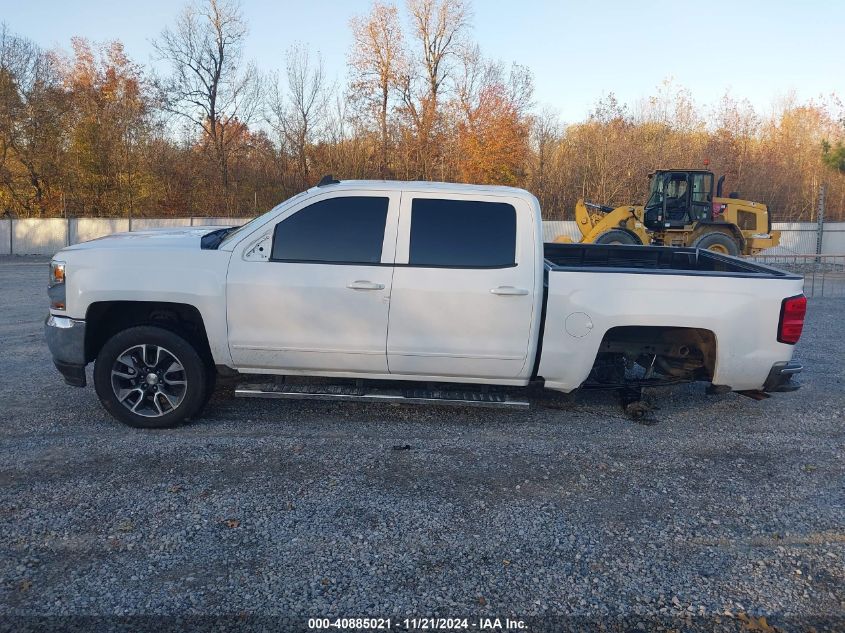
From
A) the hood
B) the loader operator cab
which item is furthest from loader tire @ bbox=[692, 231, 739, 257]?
the hood

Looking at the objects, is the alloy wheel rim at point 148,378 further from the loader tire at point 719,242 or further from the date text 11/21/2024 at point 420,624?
the loader tire at point 719,242

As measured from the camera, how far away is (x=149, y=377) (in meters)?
5.00

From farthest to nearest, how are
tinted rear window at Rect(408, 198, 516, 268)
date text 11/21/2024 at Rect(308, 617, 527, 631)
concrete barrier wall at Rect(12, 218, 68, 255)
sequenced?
concrete barrier wall at Rect(12, 218, 68, 255), tinted rear window at Rect(408, 198, 516, 268), date text 11/21/2024 at Rect(308, 617, 527, 631)

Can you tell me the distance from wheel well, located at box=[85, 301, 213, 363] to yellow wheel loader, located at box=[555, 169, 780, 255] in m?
14.1

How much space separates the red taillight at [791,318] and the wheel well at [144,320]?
4598 mm

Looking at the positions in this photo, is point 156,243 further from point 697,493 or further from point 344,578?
point 697,493

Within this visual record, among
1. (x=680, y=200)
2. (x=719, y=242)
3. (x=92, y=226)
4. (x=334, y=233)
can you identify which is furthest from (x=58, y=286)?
(x=92, y=226)

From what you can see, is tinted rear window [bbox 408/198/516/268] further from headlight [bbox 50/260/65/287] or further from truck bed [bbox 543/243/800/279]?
headlight [bbox 50/260/65/287]

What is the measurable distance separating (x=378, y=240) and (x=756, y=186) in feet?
132

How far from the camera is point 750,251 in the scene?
18.4m

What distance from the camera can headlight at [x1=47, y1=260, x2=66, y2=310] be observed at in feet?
16.3

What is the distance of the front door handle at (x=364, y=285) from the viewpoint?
4852 mm

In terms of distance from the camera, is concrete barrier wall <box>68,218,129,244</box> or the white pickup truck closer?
the white pickup truck

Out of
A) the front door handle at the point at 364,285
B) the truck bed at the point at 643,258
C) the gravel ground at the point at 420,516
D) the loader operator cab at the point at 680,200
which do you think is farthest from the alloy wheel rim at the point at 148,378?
the loader operator cab at the point at 680,200
